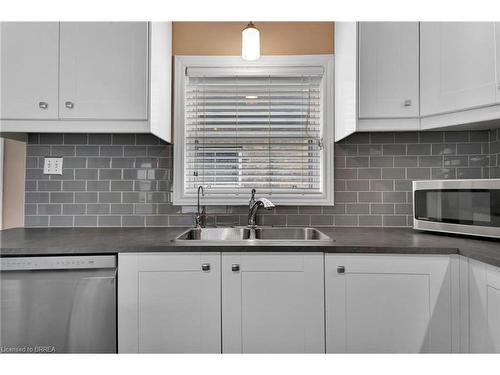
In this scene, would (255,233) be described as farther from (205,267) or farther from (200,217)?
(205,267)

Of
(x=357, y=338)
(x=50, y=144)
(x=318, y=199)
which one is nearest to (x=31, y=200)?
(x=50, y=144)

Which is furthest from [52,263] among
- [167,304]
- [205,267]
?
[205,267]

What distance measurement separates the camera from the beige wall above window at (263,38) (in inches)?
86.0

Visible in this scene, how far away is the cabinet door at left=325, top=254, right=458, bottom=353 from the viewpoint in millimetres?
1463

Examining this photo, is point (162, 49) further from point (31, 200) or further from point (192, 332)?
point (192, 332)

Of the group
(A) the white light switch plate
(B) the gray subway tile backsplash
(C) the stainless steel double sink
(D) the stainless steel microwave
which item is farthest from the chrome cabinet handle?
(A) the white light switch plate

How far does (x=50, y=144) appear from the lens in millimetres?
2156

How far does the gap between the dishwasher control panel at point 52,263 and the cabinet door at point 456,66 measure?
1883mm

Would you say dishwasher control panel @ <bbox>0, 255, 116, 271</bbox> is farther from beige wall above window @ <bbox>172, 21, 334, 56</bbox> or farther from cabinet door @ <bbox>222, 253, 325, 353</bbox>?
beige wall above window @ <bbox>172, 21, 334, 56</bbox>

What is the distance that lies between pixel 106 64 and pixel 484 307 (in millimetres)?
2185

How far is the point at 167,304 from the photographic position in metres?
1.50

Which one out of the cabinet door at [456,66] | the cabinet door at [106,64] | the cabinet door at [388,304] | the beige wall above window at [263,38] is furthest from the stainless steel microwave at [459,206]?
the cabinet door at [106,64]

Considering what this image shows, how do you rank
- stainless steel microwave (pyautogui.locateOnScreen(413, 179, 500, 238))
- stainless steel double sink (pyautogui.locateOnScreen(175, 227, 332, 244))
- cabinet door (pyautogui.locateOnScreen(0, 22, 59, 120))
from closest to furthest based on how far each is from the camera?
stainless steel microwave (pyautogui.locateOnScreen(413, 179, 500, 238)), cabinet door (pyautogui.locateOnScreen(0, 22, 59, 120)), stainless steel double sink (pyautogui.locateOnScreen(175, 227, 332, 244))

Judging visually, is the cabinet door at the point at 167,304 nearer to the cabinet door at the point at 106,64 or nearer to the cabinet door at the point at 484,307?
the cabinet door at the point at 106,64
